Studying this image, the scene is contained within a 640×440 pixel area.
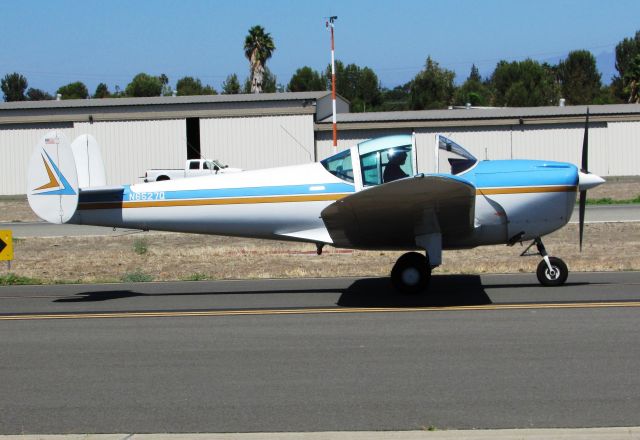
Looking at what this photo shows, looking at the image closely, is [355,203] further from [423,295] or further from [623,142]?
[623,142]

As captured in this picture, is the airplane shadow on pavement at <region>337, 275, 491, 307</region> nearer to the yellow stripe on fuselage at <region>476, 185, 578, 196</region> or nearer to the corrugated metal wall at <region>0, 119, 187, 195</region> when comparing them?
the yellow stripe on fuselage at <region>476, 185, 578, 196</region>

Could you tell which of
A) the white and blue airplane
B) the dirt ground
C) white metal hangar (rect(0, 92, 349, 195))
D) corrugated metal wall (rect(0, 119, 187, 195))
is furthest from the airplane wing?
corrugated metal wall (rect(0, 119, 187, 195))

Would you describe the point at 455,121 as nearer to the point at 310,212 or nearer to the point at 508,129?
the point at 508,129

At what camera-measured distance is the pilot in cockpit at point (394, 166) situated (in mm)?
11164

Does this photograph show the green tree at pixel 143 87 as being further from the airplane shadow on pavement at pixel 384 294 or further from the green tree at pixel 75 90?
the airplane shadow on pavement at pixel 384 294

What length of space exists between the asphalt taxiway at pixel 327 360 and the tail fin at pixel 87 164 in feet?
5.97

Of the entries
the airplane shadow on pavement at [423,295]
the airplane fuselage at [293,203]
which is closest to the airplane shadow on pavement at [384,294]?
the airplane shadow on pavement at [423,295]

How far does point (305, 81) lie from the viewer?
4087 inches

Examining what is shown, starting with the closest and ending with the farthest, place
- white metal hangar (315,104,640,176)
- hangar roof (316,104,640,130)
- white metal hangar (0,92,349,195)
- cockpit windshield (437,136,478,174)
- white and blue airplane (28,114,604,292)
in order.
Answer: white and blue airplane (28,114,604,292)
cockpit windshield (437,136,478,174)
white metal hangar (315,104,640,176)
white metal hangar (0,92,349,195)
hangar roof (316,104,640,130)

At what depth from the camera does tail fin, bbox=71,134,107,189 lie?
12609mm

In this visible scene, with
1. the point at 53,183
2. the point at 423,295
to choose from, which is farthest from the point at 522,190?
the point at 53,183

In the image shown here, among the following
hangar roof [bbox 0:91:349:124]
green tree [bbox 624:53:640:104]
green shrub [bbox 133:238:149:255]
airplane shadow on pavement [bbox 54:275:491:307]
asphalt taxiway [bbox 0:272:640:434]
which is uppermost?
green tree [bbox 624:53:640:104]

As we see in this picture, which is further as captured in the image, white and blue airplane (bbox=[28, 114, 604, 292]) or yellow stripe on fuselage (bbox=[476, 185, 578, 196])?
yellow stripe on fuselage (bbox=[476, 185, 578, 196])

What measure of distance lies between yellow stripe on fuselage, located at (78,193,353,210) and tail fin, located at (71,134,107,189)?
0.55 meters
